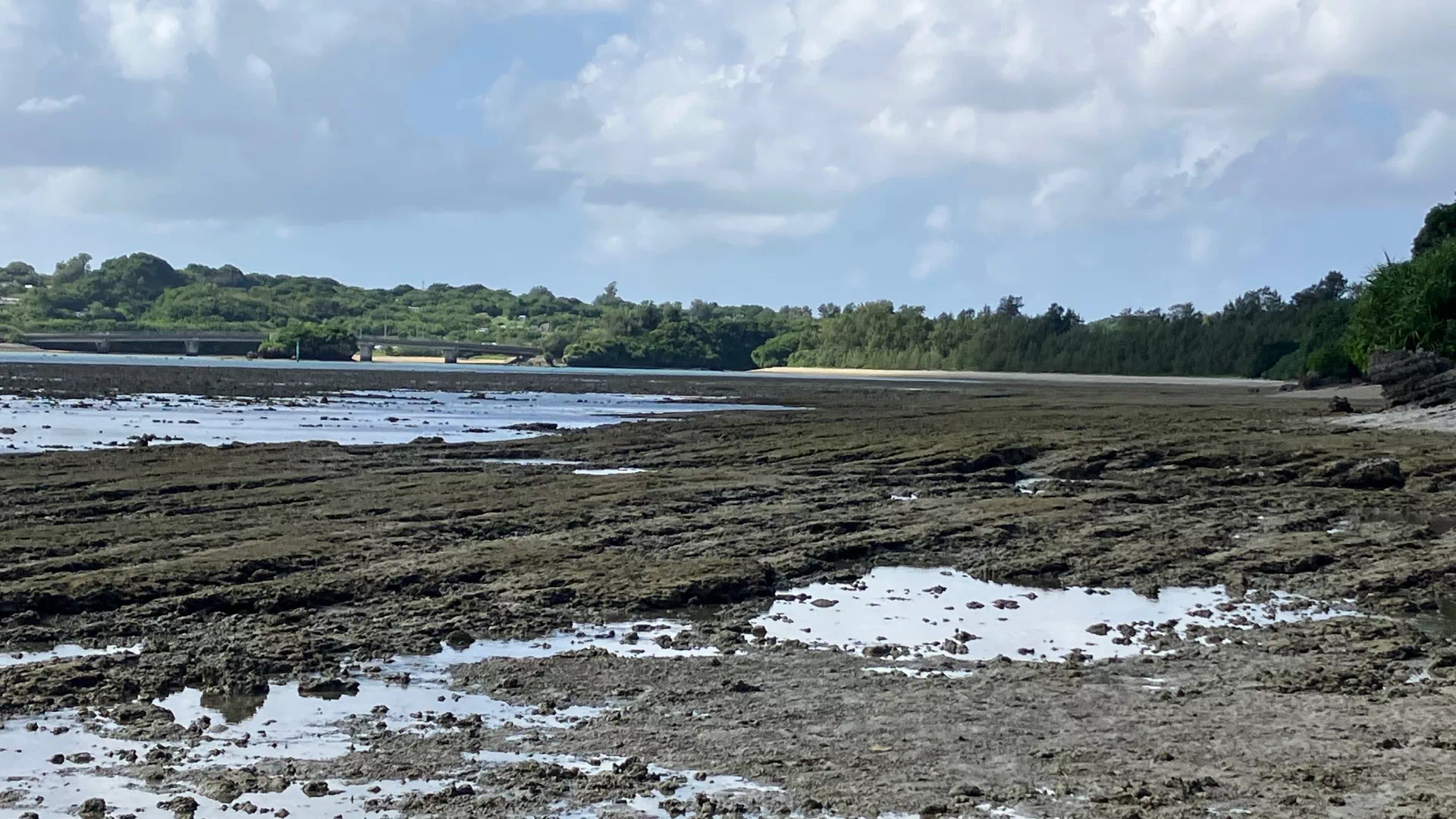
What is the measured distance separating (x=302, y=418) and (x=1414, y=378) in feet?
101

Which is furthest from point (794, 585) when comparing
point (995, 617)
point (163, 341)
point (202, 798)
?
point (163, 341)

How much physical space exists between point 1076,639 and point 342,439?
23482 mm

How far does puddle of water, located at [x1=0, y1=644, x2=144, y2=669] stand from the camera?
974cm

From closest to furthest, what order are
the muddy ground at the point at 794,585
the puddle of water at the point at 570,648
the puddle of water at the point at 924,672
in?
the muddy ground at the point at 794,585 < the puddle of water at the point at 924,672 < the puddle of water at the point at 570,648

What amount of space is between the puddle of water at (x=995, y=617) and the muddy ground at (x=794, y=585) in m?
0.40

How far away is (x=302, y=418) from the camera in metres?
42.4

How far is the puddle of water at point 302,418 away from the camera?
105 feet

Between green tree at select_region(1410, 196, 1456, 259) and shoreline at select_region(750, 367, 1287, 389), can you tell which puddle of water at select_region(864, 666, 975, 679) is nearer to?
green tree at select_region(1410, 196, 1456, 259)

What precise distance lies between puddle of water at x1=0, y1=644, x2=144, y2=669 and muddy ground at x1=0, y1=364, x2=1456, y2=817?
0.59 ft

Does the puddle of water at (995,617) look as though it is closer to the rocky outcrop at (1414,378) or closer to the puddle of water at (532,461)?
the puddle of water at (532,461)

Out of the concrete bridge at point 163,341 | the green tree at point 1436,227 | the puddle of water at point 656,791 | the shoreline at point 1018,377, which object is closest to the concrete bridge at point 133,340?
the concrete bridge at point 163,341

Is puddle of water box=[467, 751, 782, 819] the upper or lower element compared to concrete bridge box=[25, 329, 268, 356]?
upper

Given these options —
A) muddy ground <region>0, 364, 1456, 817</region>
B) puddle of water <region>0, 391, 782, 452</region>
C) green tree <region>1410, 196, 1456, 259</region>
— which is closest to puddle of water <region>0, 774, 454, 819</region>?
muddy ground <region>0, 364, 1456, 817</region>

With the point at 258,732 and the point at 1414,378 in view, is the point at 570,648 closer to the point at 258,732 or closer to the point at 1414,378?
the point at 258,732
